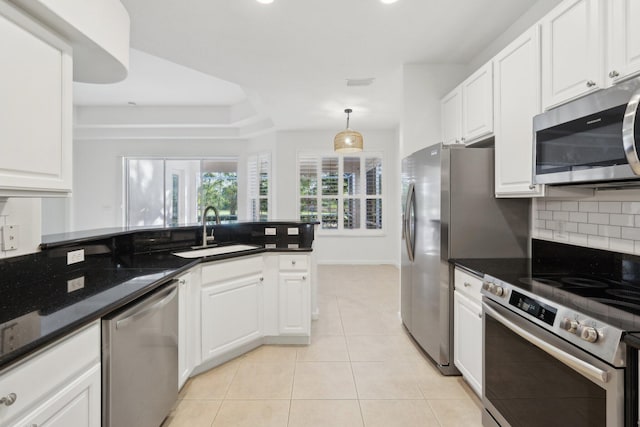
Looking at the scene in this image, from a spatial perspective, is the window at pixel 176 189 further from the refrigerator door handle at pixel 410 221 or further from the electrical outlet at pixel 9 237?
the electrical outlet at pixel 9 237

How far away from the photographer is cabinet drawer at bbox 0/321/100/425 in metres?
0.85

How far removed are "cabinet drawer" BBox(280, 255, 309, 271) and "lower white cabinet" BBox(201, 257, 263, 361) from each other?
209 millimetres

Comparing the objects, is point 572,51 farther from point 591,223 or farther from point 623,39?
point 591,223

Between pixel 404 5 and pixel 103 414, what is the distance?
9.74ft

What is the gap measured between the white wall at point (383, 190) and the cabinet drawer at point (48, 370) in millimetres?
5266

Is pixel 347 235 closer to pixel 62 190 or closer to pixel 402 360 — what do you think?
pixel 402 360

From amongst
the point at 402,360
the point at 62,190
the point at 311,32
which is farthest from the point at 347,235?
the point at 62,190

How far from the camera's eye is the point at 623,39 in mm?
1309

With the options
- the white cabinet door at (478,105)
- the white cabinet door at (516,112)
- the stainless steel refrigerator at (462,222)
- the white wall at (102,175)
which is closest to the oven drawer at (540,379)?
the stainless steel refrigerator at (462,222)

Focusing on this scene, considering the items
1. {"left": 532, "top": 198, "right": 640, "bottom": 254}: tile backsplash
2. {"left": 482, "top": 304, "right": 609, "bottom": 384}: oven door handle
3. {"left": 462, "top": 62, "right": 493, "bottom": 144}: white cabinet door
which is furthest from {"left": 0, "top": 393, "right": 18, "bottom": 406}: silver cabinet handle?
{"left": 462, "top": 62, "right": 493, "bottom": 144}: white cabinet door

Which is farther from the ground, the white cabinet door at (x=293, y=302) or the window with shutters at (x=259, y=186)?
the window with shutters at (x=259, y=186)

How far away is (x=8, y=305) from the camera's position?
3.95 feet

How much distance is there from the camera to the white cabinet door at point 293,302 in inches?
107

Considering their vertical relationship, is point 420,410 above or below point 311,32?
below
